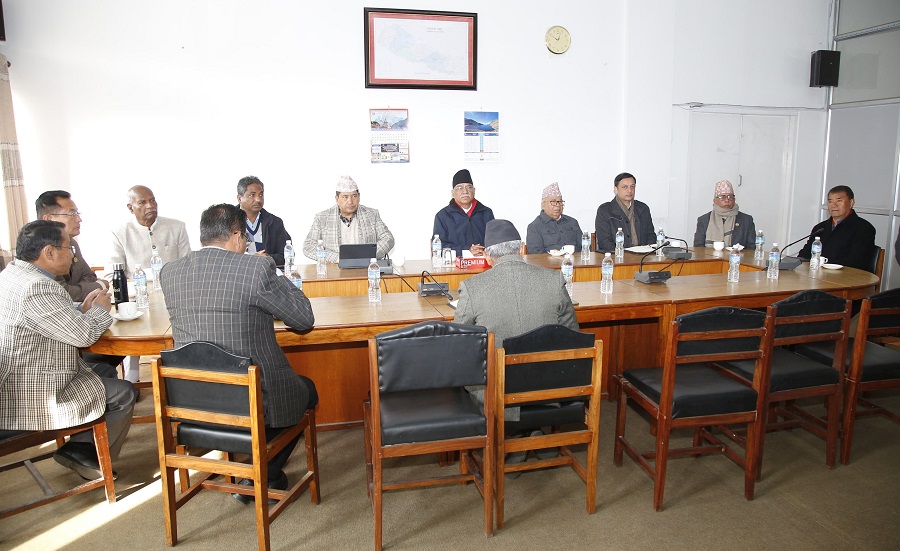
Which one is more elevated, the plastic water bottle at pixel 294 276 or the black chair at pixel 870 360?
the plastic water bottle at pixel 294 276

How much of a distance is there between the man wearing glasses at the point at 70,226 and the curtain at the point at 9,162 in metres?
1.31

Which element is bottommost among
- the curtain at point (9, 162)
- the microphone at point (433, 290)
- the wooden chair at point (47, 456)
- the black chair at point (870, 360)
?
the wooden chair at point (47, 456)

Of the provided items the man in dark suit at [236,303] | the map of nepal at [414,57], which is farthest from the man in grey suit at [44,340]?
the map of nepal at [414,57]

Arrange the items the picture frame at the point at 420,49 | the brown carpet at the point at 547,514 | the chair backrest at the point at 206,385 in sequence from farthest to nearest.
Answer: the picture frame at the point at 420,49
the brown carpet at the point at 547,514
the chair backrest at the point at 206,385

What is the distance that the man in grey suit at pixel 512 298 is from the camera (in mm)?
2578

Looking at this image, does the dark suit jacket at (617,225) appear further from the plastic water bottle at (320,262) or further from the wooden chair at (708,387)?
the wooden chair at (708,387)

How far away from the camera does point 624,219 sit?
527 centimetres

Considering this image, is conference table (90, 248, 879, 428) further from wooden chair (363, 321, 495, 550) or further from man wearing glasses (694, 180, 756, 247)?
man wearing glasses (694, 180, 756, 247)

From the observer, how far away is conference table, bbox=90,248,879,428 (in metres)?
2.83

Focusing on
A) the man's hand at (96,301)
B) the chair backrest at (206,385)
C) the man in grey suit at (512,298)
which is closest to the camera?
the chair backrest at (206,385)

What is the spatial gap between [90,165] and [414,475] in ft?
13.3

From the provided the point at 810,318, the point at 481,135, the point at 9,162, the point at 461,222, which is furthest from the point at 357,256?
the point at 9,162

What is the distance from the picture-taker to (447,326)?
2.19m

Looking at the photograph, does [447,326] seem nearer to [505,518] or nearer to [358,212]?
[505,518]
